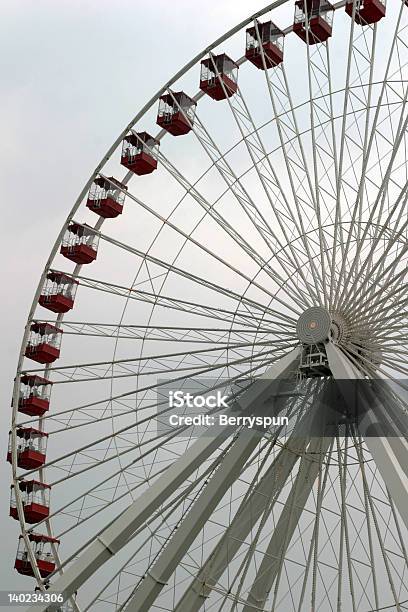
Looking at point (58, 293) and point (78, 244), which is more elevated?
point (78, 244)

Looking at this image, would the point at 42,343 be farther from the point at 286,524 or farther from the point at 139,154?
the point at 286,524

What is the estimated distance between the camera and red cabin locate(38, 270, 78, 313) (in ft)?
98.7

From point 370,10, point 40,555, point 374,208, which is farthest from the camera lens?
point 40,555

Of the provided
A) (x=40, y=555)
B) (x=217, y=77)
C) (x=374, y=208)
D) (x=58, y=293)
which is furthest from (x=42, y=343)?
(x=374, y=208)

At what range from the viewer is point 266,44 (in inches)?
1113

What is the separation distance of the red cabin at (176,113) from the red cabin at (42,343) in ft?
21.0

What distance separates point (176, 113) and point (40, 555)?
12042 mm

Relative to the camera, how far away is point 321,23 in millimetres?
27703

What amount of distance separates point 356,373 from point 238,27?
10.1m

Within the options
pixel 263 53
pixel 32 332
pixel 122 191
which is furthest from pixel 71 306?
pixel 263 53

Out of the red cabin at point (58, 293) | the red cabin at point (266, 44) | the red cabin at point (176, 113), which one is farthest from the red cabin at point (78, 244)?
the red cabin at point (266, 44)

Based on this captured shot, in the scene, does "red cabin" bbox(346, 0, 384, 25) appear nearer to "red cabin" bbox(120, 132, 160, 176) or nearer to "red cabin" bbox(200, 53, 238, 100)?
"red cabin" bbox(200, 53, 238, 100)

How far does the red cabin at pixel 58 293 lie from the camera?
30.1 metres

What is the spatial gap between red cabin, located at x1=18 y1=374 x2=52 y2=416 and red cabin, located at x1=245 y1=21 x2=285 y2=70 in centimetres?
1039
